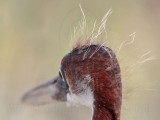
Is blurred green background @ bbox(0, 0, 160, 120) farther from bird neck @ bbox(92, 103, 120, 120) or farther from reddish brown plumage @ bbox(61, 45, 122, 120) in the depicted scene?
bird neck @ bbox(92, 103, 120, 120)

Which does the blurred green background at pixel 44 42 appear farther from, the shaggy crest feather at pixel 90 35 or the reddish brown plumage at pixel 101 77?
→ the reddish brown plumage at pixel 101 77

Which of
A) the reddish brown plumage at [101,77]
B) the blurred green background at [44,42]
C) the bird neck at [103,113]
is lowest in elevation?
the bird neck at [103,113]

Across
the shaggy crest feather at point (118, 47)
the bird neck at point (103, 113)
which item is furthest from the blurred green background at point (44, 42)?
the bird neck at point (103, 113)

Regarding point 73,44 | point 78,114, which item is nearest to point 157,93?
point 78,114

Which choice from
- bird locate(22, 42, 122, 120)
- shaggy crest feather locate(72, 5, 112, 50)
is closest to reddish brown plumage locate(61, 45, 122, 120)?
bird locate(22, 42, 122, 120)

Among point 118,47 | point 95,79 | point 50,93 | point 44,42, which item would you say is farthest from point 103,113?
point 44,42
